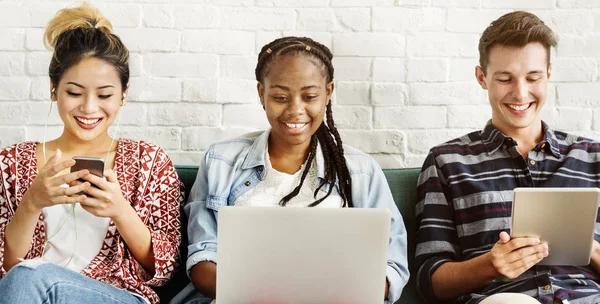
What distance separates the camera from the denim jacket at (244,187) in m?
1.82

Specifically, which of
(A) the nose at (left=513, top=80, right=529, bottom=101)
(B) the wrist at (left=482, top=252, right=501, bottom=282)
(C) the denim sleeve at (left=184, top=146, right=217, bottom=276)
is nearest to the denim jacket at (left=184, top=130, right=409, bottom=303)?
(C) the denim sleeve at (left=184, top=146, right=217, bottom=276)

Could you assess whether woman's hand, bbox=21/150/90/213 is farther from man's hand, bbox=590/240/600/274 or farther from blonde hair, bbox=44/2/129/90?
man's hand, bbox=590/240/600/274

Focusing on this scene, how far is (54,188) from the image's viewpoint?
1610 mm

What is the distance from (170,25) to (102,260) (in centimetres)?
80

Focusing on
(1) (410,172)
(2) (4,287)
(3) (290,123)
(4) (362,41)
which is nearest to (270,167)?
(3) (290,123)

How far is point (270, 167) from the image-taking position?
1916 millimetres

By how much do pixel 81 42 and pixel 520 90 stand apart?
1190mm

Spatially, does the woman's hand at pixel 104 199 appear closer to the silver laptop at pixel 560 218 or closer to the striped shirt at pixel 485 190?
the striped shirt at pixel 485 190

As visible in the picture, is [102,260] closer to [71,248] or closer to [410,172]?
[71,248]

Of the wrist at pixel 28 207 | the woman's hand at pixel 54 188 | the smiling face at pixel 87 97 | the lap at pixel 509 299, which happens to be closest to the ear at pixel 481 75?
the lap at pixel 509 299

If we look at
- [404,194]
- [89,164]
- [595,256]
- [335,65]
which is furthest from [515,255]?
[89,164]

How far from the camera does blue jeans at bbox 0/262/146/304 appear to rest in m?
1.44

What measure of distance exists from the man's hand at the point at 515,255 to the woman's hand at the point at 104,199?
2.95 feet

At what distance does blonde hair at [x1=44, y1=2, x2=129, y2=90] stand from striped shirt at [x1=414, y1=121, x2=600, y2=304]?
922 millimetres
